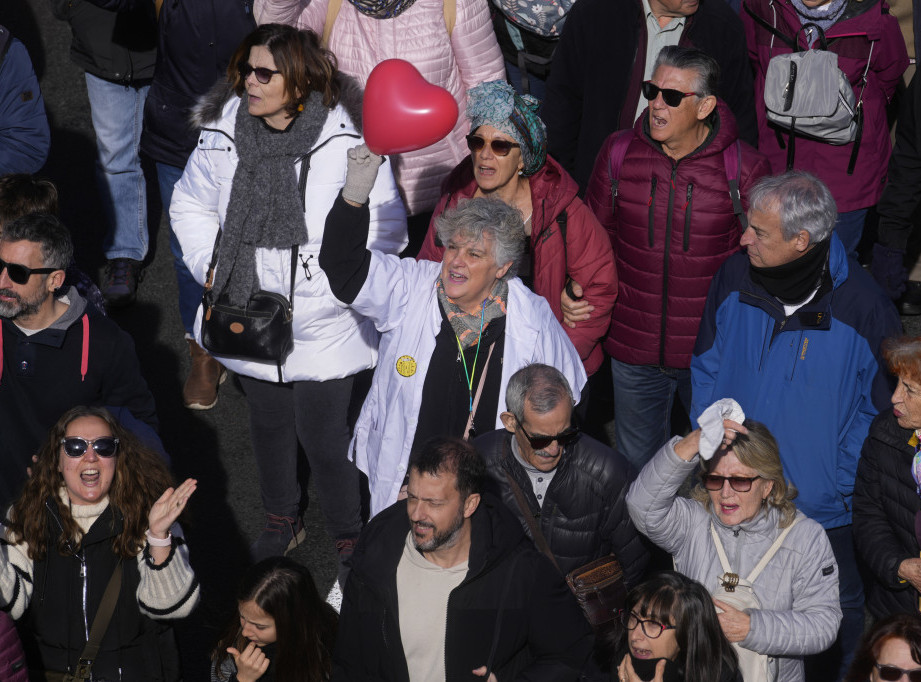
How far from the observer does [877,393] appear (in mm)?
5566

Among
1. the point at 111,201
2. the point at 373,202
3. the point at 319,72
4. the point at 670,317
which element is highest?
the point at 319,72

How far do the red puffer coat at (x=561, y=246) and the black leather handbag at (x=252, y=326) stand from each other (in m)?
0.67

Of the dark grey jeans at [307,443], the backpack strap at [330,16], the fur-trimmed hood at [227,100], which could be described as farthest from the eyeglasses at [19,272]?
the backpack strap at [330,16]

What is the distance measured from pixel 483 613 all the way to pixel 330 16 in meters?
3.32

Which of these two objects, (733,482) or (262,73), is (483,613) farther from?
(262,73)

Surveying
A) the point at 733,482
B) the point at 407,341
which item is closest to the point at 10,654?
the point at 407,341

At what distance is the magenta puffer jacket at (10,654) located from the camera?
4.80m

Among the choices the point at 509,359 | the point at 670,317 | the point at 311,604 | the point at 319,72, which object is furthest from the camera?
the point at 670,317

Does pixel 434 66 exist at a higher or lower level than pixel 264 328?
higher

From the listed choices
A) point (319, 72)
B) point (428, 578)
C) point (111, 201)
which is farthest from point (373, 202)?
point (111, 201)

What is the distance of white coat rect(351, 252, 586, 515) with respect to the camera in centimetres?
552

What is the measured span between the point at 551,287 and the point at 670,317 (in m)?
0.61

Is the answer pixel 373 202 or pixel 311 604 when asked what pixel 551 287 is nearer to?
pixel 373 202

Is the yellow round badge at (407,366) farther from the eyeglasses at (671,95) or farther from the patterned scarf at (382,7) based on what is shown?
the patterned scarf at (382,7)
